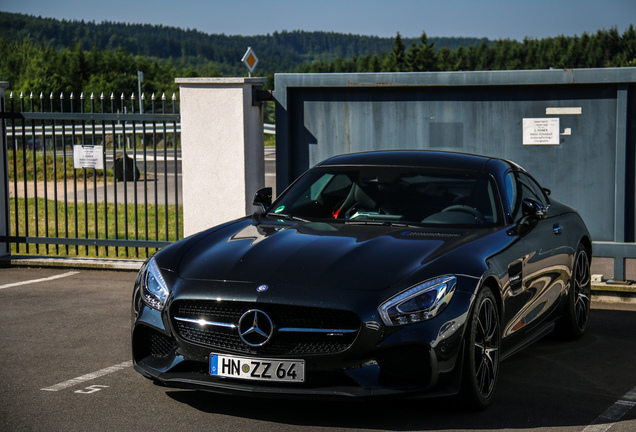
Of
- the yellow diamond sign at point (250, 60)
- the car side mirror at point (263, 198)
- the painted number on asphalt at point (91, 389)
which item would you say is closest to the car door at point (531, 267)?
the car side mirror at point (263, 198)

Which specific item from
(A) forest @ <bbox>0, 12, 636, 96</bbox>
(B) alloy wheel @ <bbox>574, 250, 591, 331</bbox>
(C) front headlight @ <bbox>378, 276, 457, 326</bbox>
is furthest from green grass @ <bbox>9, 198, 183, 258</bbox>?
(A) forest @ <bbox>0, 12, 636, 96</bbox>

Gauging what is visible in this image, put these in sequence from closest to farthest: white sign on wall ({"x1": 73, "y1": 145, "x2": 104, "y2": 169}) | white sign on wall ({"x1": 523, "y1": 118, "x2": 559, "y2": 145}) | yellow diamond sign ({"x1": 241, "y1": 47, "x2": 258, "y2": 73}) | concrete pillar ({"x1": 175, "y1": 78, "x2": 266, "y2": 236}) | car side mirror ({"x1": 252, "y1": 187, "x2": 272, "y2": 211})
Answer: car side mirror ({"x1": 252, "y1": 187, "x2": 272, "y2": 211}) < white sign on wall ({"x1": 523, "y1": 118, "x2": 559, "y2": 145}) < concrete pillar ({"x1": 175, "y1": 78, "x2": 266, "y2": 236}) < white sign on wall ({"x1": 73, "y1": 145, "x2": 104, "y2": 169}) < yellow diamond sign ({"x1": 241, "y1": 47, "x2": 258, "y2": 73})

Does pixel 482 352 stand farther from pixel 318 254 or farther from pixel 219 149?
pixel 219 149

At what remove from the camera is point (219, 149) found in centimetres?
970

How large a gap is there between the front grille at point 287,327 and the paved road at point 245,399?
42 centimetres

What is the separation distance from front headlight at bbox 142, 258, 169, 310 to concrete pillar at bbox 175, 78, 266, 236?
454cm

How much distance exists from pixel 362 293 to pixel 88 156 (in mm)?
6497

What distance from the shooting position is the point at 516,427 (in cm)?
455

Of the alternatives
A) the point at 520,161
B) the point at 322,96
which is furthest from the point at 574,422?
the point at 322,96

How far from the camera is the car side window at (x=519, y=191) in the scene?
235 inches

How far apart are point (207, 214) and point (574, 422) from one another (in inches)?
229

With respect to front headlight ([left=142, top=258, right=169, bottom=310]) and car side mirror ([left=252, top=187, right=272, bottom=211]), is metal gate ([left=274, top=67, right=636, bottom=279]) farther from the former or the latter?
front headlight ([left=142, top=258, right=169, bottom=310])

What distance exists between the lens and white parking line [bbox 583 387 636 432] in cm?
461

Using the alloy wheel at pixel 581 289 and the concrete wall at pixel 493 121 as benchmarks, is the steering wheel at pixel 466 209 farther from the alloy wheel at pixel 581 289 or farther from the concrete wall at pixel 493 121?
the concrete wall at pixel 493 121
